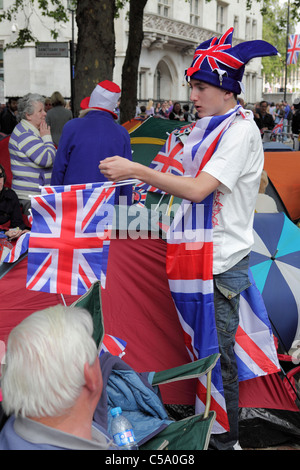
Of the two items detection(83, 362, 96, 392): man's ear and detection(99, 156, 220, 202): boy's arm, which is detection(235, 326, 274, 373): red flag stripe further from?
detection(83, 362, 96, 392): man's ear

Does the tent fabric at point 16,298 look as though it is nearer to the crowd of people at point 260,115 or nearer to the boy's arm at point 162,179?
the boy's arm at point 162,179

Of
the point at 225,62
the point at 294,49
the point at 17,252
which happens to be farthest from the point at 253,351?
the point at 294,49

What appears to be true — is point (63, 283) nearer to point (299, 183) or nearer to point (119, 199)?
point (119, 199)

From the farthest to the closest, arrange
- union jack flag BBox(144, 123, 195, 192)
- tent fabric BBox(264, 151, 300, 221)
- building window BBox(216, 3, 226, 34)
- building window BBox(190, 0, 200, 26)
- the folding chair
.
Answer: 1. building window BBox(216, 3, 226, 34)
2. building window BBox(190, 0, 200, 26)
3. tent fabric BBox(264, 151, 300, 221)
4. union jack flag BBox(144, 123, 195, 192)
5. the folding chair

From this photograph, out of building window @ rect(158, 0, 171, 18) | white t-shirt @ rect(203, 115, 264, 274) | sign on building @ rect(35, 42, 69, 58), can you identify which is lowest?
white t-shirt @ rect(203, 115, 264, 274)

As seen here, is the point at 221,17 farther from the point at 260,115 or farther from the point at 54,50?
the point at 54,50

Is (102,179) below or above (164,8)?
below

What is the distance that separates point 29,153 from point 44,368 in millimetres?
3788

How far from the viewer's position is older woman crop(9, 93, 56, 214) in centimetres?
520

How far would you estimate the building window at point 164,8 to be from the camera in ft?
117

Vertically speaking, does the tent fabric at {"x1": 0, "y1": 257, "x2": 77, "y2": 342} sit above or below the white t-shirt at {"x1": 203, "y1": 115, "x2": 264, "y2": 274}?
below

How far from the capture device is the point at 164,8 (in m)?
36.4

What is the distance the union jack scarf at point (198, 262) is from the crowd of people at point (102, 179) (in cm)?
1

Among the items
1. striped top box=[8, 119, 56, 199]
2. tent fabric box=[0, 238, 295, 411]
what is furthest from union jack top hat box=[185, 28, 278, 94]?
striped top box=[8, 119, 56, 199]
